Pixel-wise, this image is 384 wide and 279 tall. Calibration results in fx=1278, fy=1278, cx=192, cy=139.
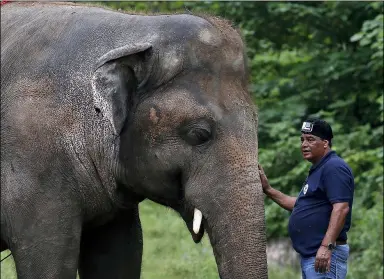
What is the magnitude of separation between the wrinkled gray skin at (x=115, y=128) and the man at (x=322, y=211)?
38.6 inches

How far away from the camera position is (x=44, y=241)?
7.15 meters

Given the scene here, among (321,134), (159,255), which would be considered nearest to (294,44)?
(159,255)

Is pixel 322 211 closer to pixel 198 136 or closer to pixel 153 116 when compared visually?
pixel 198 136

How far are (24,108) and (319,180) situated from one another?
2034mm

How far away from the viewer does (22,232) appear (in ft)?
23.4

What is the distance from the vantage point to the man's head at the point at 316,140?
8.20 metres

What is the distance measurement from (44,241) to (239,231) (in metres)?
1.16

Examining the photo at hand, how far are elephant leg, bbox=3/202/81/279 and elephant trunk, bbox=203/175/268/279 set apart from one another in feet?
2.77

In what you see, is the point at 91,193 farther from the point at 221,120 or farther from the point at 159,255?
the point at 159,255

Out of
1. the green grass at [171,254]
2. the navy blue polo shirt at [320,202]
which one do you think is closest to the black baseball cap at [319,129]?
the navy blue polo shirt at [320,202]

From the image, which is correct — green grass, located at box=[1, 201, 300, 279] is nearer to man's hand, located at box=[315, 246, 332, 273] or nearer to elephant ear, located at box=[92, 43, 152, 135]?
man's hand, located at box=[315, 246, 332, 273]

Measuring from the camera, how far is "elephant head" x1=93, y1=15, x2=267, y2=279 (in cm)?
685

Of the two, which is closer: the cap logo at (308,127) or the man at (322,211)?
the man at (322,211)

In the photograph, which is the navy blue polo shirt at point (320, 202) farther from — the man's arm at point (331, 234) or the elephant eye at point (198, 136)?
the elephant eye at point (198, 136)
